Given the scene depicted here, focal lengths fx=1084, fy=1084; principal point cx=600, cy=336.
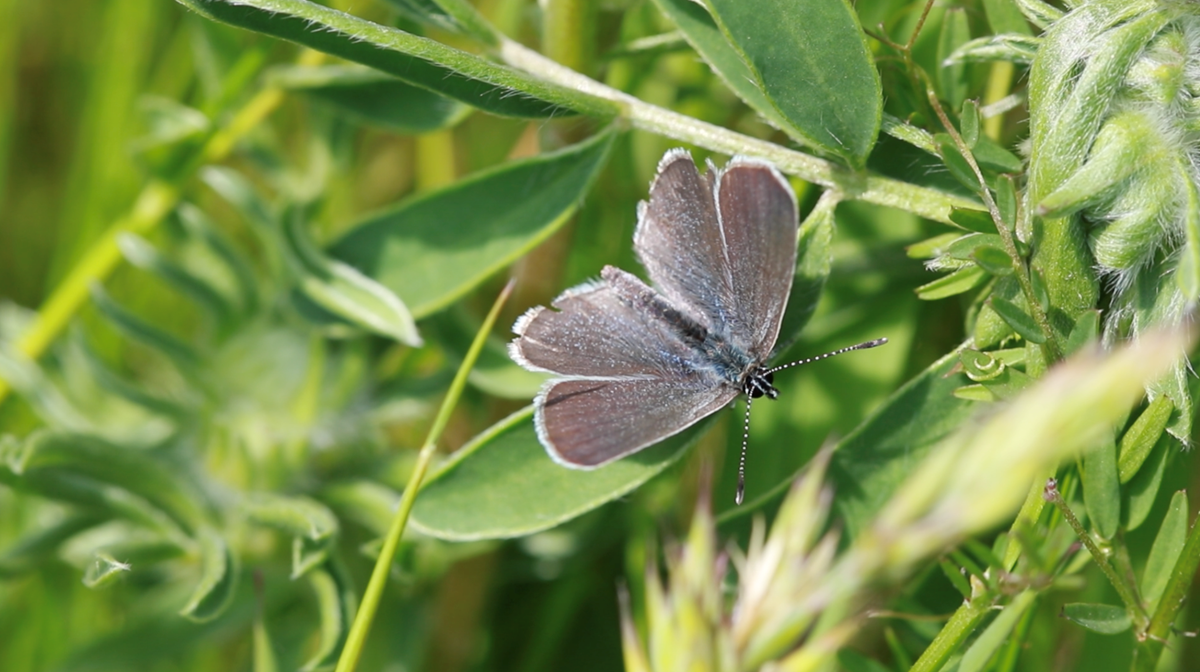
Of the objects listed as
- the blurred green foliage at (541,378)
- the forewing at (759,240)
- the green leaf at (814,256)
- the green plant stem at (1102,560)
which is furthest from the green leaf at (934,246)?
the green plant stem at (1102,560)

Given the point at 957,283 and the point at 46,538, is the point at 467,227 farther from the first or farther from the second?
the point at 46,538

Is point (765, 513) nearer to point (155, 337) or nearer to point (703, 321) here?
point (703, 321)

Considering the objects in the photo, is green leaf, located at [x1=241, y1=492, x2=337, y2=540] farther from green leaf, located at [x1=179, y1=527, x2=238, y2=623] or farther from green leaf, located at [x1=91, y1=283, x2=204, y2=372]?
green leaf, located at [x1=91, y1=283, x2=204, y2=372]

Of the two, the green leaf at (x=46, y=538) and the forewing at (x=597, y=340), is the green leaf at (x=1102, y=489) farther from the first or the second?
the green leaf at (x=46, y=538)

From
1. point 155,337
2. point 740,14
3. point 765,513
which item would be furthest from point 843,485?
point 155,337

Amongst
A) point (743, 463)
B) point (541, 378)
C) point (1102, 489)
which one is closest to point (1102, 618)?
point (1102, 489)

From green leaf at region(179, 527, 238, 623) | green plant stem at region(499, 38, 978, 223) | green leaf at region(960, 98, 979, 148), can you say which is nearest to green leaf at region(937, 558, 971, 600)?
green plant stem at region(499, 38, 978, 223)
